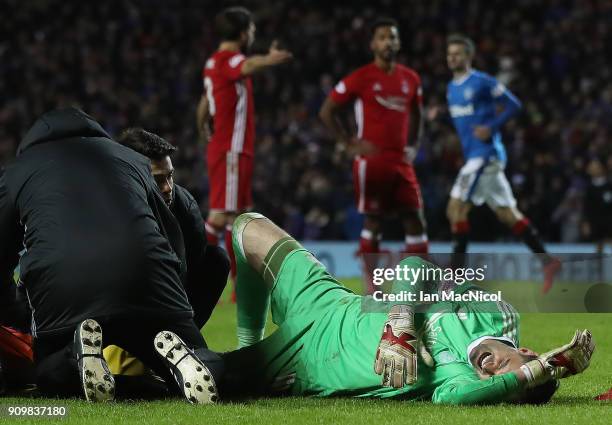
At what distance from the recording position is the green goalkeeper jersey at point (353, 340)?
4348 millimetres

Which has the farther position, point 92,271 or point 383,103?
point 383,103

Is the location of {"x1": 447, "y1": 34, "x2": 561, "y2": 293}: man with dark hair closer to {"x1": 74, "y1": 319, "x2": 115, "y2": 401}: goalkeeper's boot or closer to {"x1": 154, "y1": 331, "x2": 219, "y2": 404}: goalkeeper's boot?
{"x1": 154, "y1": 331, "x2": 219, "y2": 404}: goalkeeper's boot

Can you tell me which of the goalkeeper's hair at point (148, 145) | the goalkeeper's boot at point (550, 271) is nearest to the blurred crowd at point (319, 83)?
the goalkeeper's boot at point (550, 271)

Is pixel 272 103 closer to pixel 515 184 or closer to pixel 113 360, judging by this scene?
pixel 515 184

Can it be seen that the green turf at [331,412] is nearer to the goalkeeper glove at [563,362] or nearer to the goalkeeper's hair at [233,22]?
the goalkeeper glove at [563,362]

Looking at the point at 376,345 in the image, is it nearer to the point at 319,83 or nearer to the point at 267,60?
the point at 267,60

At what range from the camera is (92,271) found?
4371 millimetres

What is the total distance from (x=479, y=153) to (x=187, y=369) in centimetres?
781

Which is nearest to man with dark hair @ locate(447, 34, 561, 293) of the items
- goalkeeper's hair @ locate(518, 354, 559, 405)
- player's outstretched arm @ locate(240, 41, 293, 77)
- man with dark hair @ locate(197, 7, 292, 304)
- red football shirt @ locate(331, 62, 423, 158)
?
red football shirt @ locate(331, 62, 423, 158)

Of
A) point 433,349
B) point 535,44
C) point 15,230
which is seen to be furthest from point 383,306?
point 535,44

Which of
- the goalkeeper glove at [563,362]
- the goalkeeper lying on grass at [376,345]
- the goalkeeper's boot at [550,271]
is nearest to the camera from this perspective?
the goalkeeper glove at [563,362]

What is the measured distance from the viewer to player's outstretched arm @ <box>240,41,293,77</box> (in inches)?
361

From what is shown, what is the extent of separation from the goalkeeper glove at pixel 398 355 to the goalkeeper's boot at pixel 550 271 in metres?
6.87

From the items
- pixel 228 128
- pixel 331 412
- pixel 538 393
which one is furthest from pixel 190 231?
pixel 228 128
